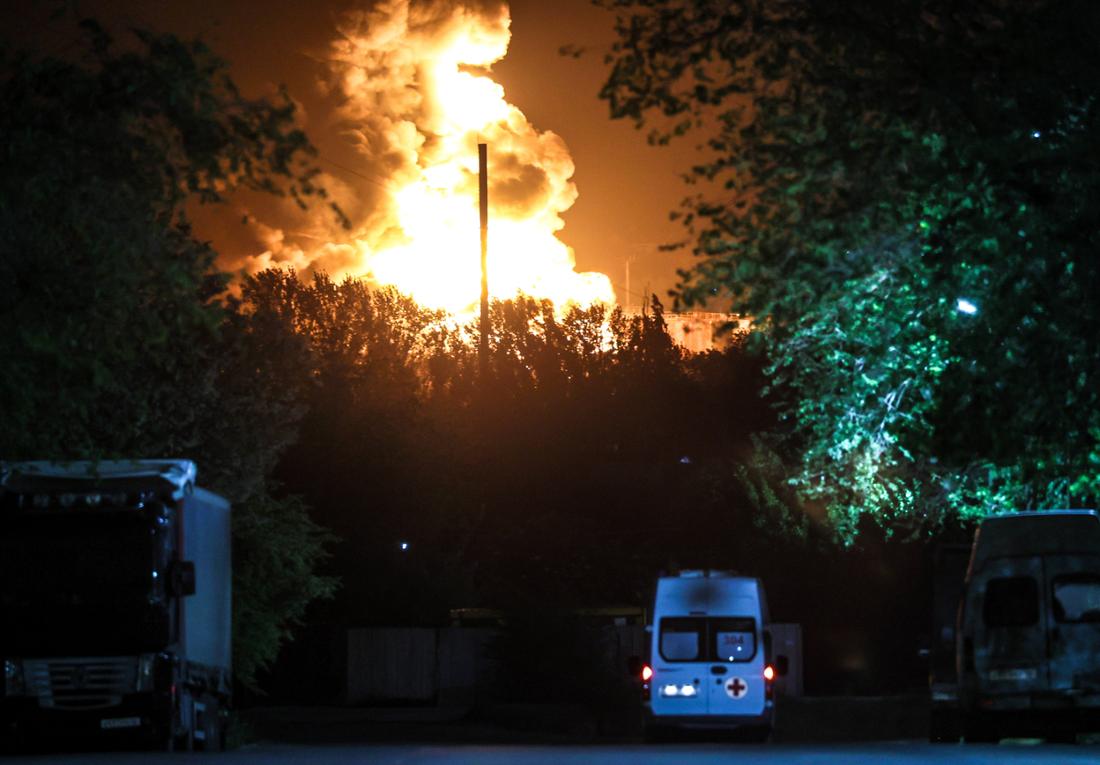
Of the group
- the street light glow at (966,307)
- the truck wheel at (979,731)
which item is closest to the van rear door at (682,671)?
the truck wheel at (979,731)

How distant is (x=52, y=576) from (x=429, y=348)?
1954 inches

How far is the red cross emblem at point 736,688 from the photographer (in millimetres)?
26719

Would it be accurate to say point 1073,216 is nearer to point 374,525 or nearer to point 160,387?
point 160,387

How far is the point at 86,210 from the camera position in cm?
1541

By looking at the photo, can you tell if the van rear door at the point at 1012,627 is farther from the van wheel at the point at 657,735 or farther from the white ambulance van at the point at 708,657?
the van wheel at the point at 657,735

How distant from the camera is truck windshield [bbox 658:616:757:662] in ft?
87.9

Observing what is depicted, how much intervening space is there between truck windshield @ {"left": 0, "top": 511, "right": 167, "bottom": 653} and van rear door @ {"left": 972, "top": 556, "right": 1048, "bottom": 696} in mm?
9505

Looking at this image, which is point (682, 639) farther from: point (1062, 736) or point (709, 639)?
point (1062, 736)

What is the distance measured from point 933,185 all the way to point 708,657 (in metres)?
12.7

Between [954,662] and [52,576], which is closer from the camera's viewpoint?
[52,576]

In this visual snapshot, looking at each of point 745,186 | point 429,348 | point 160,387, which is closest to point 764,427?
→ point 429,348

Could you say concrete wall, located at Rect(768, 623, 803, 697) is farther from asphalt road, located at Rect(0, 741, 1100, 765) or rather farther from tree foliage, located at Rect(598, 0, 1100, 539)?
tree foliage, located at Rect(598, 0, 1100, 539)

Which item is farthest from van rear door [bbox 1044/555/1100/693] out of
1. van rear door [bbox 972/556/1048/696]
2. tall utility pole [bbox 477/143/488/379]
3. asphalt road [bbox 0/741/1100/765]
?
tall utility pole [bbox 477/143/488/379]

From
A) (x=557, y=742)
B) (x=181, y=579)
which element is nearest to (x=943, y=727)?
(x=557, y=742)
